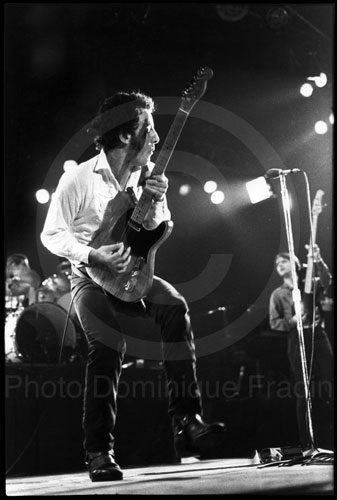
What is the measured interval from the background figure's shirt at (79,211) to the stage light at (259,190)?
722 mm

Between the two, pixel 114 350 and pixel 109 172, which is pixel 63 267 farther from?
pixel 114 350

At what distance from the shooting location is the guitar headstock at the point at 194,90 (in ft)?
11.6

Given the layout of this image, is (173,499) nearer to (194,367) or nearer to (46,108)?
(194,367)

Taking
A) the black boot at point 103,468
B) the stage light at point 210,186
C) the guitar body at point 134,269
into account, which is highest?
the stage light at point 210,186

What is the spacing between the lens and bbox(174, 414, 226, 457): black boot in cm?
311

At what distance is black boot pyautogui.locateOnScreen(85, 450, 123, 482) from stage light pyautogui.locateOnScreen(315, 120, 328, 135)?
87.6 inches

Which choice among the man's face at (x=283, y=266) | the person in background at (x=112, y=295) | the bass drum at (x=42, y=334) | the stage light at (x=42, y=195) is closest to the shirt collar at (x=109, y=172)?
the person in background at (x=112, y=295)

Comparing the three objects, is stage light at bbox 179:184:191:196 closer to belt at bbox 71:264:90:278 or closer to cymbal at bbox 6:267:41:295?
belt at bbox 71:264:90:278

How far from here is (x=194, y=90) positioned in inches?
139

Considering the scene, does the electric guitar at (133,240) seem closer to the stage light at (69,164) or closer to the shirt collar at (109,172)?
the shirt collar at (109,172)

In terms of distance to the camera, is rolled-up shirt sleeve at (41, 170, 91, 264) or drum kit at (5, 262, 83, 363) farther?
drum kit at (5, 262, 83, 363)

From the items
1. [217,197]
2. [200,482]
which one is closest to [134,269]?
[217,197]

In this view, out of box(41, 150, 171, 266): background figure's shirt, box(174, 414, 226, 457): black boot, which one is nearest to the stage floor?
box(174, 414, 226, 457): black boot

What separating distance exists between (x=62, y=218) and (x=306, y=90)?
1.66m
